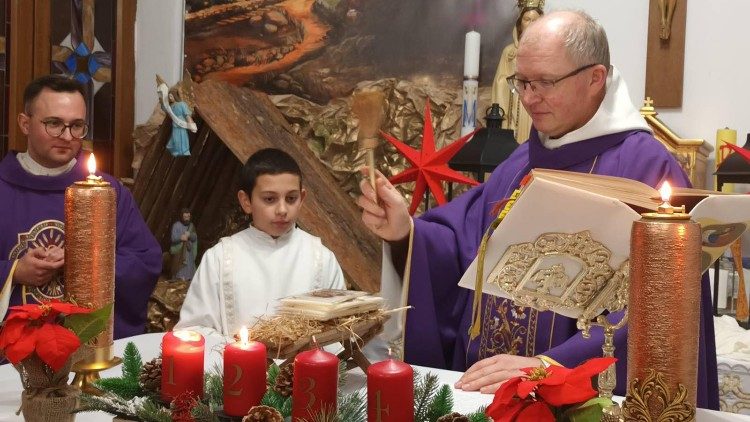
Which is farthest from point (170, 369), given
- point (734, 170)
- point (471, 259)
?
point (734, 170)

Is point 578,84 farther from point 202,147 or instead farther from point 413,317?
point 202,147

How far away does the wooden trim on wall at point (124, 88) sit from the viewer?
732 cm

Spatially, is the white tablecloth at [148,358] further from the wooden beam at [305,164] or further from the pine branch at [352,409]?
the wooden beam at [305,164]

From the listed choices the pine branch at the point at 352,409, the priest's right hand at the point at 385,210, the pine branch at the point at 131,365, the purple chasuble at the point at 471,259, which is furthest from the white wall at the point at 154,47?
the pine branch at the point at 352,409

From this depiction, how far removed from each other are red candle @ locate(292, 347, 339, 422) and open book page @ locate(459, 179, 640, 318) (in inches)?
17.8

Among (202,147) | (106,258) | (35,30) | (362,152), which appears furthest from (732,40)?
(35,30)

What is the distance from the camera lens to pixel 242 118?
251 inches

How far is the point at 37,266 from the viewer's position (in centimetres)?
364

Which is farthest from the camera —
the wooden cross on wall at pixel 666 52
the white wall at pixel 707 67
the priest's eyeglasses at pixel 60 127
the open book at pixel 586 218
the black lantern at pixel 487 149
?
the wooden cross on wall at pixel 666 52

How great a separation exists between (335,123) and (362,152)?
0.36 metres

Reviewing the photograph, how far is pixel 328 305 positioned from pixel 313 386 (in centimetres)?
64

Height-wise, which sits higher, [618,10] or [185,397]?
[618,10]

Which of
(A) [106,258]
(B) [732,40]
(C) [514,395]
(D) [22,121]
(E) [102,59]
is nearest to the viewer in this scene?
(C) [514,395]

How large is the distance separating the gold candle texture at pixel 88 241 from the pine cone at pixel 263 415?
0.59 meters
